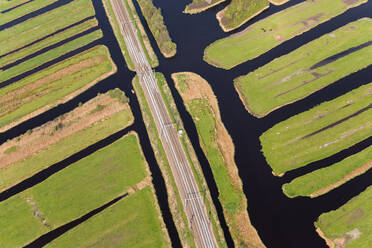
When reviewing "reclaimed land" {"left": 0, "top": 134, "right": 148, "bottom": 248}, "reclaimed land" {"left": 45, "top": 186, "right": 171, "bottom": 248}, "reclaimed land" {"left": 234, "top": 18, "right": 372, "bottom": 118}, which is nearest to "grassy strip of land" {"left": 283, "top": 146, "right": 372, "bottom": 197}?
"reclaimed land" {"left": 234, "top": 18, "right": 372, "bottom": 118}

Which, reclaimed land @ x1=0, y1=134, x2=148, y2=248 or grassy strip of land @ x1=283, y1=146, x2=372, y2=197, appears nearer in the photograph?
reclaimed land @ x1=0, y1=134, x2=148, y2=248

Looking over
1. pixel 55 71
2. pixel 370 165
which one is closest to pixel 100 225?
pixel 55 71

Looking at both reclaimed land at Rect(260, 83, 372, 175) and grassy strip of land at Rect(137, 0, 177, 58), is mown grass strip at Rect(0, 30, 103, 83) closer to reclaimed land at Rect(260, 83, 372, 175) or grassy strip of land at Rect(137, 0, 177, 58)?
grassy strip of land at Rect(137, 0, 177, 58)

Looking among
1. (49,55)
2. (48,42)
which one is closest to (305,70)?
(49,55)

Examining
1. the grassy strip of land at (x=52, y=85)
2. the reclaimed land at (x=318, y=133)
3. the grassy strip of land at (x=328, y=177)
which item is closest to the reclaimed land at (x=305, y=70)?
the reclaimed land at (x=318, y=133)

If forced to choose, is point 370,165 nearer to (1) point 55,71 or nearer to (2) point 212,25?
(2) point 212,25
